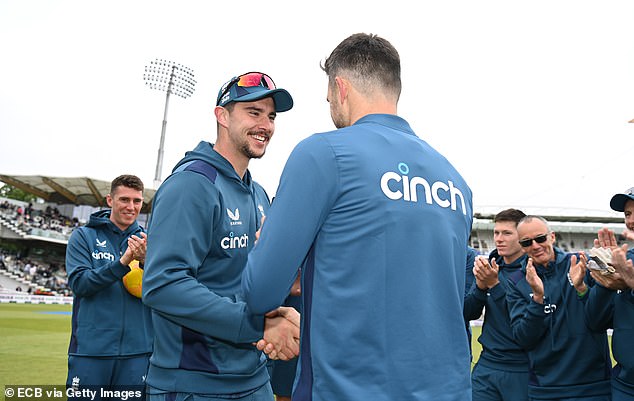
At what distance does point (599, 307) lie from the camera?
4.38 meters

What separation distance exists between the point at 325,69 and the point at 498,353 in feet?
15.0

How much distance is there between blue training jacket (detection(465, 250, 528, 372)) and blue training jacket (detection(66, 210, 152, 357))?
3640 millimetres

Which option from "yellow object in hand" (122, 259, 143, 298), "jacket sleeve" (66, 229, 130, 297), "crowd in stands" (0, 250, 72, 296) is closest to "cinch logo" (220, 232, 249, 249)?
"jacket sleeve" (66, 229, 130, 297)

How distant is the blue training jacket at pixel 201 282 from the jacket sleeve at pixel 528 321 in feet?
9.67

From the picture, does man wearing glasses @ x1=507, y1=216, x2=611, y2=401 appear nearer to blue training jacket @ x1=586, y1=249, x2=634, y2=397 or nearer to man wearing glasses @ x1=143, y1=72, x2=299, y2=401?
blue training jacket @ x1=586, y1=249, x2=634, y2=397

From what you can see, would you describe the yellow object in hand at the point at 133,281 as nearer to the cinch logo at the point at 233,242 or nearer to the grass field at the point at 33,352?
the cinch logo at the point at 233,242

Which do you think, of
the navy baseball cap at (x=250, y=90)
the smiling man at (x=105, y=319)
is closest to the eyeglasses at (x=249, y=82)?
the navy baseball cap at (x=250, y=90)

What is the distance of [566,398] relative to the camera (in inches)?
182

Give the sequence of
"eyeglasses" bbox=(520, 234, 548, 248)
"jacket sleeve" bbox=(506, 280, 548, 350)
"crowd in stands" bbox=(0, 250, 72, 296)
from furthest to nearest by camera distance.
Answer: "crowd in stands" bbox=(0, 250, 72, 296) < "eyeglasses" bbox=(520, 234, 548, 248) < "jacket sleeve" bbox=(506, 280, 548, 350)

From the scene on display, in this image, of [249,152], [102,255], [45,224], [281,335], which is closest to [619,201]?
[249,152]

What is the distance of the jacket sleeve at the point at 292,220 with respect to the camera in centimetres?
172

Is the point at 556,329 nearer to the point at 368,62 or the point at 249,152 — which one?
the point at 249,152

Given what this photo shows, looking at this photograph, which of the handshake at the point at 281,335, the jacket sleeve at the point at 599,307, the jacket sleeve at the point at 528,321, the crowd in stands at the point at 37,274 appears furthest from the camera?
the crowd in stands at the point at 37,274

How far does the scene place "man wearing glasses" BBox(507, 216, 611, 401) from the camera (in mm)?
4590
